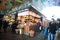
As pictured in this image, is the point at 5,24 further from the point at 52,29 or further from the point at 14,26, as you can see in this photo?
the point at 52,29

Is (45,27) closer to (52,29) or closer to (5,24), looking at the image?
(52,29)

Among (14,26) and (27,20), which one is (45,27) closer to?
(27,20)

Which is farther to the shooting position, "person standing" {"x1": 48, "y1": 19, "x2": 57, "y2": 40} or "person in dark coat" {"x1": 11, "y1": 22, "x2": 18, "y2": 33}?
"person in dark coat" {"x1": 11, "y1": 22, "x2": 18, "y2": 33}

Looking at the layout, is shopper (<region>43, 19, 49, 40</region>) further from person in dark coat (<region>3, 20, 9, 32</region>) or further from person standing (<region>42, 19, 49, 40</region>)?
person in dark coat (<region>3, 20, 9, 32</region>)

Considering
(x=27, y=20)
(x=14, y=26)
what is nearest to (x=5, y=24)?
(x=14, y=26)

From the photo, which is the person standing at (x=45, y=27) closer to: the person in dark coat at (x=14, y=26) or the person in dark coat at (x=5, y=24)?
the person in dark coat at (x=14, y=26)

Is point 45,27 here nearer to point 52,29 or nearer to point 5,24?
point 52,29

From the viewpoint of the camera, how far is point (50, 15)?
6.27 ft

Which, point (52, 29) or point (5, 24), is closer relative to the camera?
point (52, 29)

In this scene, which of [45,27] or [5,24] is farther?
[5,24]

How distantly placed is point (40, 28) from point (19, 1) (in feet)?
1.25

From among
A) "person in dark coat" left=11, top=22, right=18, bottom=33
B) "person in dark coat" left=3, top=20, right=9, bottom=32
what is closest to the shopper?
"person in dark coat" left=11, top=22, right=18, bottom=33

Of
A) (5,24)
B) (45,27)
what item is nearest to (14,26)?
(5,24)

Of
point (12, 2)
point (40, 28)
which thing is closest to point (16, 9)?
point (12, 2)
